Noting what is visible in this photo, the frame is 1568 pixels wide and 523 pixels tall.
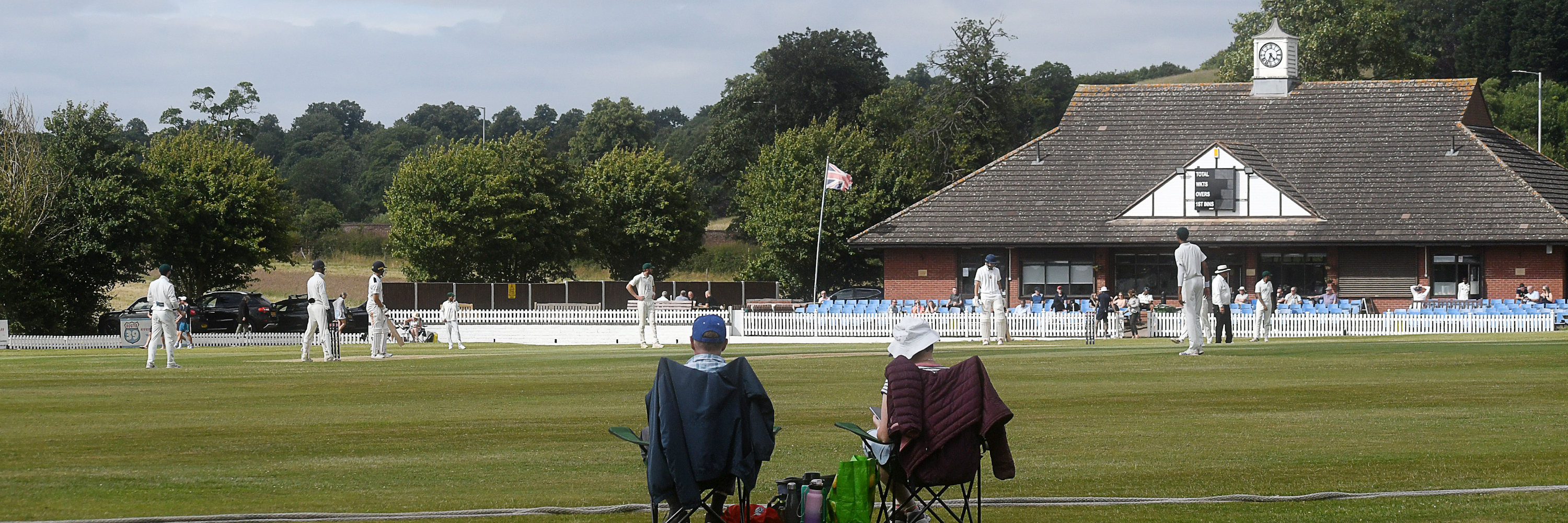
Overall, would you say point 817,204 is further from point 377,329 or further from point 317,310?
point 317,310

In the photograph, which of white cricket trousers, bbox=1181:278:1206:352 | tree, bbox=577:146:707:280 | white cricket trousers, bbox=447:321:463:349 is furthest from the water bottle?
tree, bbox=577:146:707:280

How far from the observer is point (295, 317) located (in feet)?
164

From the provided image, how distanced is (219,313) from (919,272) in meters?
22.6

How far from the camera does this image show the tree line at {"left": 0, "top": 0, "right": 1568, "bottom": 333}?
47438 mm

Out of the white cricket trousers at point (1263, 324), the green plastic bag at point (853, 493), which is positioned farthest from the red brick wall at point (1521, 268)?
the green plastic bag at point (853, 493)

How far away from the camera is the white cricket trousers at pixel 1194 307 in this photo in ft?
74.1

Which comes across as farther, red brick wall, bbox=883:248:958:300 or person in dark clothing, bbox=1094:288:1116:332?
red brick wall, bbox=883:248:958:300

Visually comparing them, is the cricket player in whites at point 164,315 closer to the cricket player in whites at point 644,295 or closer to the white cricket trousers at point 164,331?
the white cricket trousers at point 164,331

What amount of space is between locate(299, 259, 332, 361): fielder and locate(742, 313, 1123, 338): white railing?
1662 cm

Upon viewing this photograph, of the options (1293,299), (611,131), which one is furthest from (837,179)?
(611,131)

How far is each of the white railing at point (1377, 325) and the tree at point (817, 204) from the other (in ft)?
80.9

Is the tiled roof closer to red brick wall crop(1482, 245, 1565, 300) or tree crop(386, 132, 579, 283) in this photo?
red brick wall crop(1482, 245, 1565, 300)

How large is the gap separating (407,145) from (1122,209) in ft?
347

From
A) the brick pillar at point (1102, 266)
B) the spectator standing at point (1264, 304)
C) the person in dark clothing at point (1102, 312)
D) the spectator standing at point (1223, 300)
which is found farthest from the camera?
the brick pillar at point (1102, 266)
